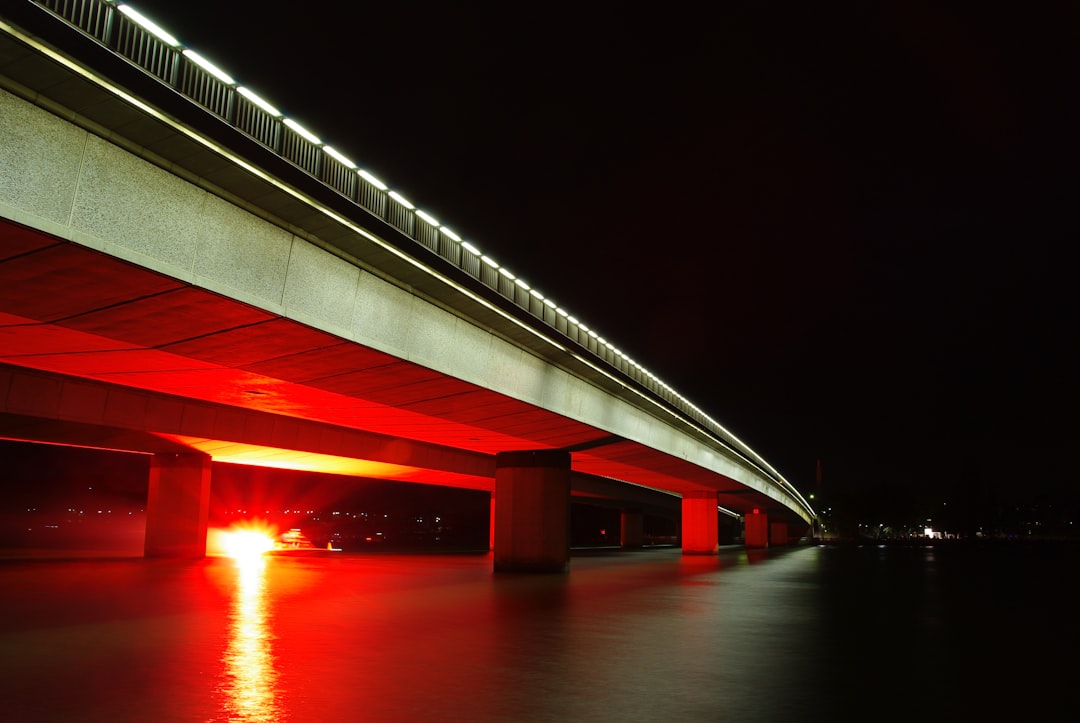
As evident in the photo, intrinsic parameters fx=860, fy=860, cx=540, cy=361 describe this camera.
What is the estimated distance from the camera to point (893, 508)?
15750 centimetres

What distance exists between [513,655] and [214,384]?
13224 millimetres

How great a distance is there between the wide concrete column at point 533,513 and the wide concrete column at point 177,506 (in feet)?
45.9

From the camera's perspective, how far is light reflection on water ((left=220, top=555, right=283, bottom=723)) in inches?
296

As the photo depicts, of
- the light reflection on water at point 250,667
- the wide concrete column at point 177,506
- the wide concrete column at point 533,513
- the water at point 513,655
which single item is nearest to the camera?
the light reflection on water at point 250,667

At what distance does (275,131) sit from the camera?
46.7ft

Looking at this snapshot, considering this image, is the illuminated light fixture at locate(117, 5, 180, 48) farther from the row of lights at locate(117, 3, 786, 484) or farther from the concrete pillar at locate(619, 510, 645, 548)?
the concrete pillar at locate(619, 510, 645, 548)

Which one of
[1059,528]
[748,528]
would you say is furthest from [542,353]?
[1059,528]

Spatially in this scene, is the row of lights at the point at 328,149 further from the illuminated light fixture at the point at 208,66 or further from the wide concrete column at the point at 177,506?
the wide concrete column at the point at 177,506

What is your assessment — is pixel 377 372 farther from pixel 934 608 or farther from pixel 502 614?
pixel 934 608

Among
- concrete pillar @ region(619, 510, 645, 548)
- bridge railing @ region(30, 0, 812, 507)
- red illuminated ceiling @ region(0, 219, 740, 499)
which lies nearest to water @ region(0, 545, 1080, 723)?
red illuminated ceiling @ region(0, 219, 740, 499)

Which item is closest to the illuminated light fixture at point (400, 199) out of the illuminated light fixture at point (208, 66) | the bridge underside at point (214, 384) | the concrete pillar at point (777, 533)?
the bridge underside at point (214, 384)

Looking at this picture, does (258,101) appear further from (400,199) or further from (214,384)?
(214,384)

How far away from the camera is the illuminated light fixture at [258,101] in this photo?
13.4 metres

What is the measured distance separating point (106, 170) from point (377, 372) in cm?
840
